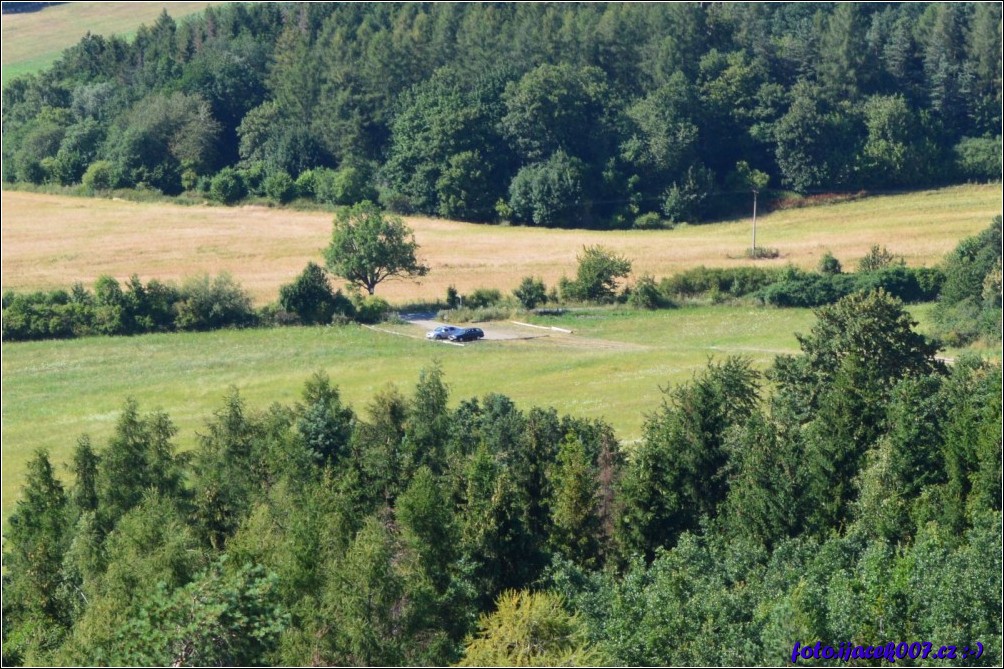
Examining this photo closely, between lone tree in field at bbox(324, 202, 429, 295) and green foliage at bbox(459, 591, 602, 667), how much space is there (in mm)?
41956

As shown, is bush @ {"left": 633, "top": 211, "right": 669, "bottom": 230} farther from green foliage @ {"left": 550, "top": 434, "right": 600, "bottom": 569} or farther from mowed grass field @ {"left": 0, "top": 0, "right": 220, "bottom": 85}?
green foliage @ {"left": 550, "top": 434, "right": 600, "bottom": 569}

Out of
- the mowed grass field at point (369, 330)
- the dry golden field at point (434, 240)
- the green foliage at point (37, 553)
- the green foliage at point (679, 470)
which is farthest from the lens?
the dry golden field at point (434, 240)

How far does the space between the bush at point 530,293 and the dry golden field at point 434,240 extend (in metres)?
3.42

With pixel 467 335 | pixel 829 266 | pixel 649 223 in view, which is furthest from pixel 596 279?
pixel 649 223

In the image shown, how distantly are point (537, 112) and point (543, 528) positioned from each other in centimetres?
6181

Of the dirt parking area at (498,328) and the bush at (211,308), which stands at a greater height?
the bush at (211,308)

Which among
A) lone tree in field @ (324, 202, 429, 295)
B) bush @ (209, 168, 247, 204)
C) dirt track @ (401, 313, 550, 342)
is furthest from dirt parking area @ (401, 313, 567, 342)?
bush @ (209, 168, 247, 204)

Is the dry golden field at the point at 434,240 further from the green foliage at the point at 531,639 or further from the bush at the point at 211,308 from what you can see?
the green foliage at the point at 531,639

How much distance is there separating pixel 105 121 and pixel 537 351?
47.9 meters

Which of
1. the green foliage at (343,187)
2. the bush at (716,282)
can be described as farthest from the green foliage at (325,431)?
the green foliage at (343,187)

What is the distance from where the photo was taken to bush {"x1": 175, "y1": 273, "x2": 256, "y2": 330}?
205ft

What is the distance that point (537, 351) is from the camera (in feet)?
185

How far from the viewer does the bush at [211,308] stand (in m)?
62.6

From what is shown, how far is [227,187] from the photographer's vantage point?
93.8m
